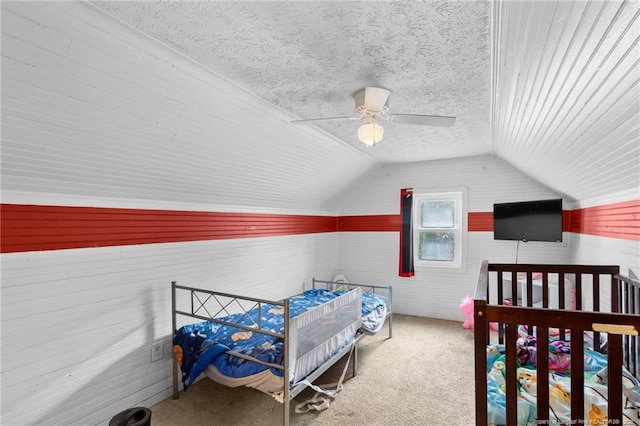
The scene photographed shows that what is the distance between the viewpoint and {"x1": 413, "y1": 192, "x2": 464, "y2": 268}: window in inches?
188

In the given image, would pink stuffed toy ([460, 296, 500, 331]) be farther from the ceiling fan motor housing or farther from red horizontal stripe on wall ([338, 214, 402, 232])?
the ceiling fan motor housing

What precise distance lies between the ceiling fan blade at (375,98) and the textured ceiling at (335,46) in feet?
0.15

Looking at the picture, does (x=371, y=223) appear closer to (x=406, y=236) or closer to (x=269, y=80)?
(x=406, y=236)

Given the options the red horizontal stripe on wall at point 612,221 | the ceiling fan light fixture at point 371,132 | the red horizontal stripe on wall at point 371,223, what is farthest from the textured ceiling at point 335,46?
the red horizontal stripe on wall at point 371,223

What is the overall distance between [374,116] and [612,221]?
2.11m

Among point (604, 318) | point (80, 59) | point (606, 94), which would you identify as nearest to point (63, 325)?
point (80, 59)

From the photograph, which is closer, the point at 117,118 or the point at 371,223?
the point at 117,118

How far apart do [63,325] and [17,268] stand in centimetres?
48

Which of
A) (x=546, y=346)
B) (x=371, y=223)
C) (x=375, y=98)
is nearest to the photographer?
(x=546, y=346)

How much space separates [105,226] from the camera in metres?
2.39

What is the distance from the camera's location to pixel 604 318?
1144 millimetres

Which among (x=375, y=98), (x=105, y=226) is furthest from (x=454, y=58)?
(x=105, y=226)

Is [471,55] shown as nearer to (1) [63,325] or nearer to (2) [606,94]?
(2) [606,94]

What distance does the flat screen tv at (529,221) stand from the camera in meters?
3.56
